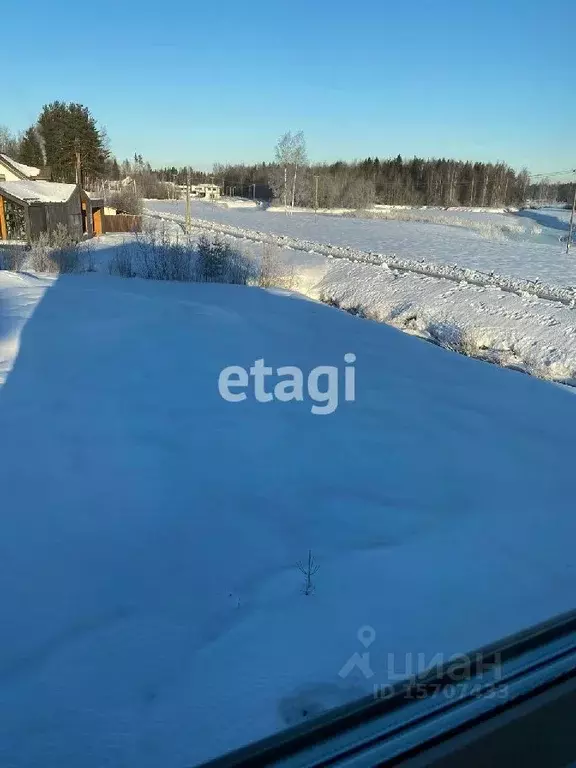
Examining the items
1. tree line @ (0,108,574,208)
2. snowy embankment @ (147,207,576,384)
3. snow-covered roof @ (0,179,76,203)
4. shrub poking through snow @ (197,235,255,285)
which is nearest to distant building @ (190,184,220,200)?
tree line @ (0,108,574,208)

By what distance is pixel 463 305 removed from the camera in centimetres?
1689

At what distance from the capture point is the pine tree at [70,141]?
51438mm

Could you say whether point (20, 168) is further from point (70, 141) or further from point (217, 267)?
point (217, 267)

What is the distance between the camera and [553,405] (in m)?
7.11

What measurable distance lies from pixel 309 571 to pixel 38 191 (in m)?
28.1

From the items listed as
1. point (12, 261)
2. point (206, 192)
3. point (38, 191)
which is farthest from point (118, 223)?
point (206, 192)

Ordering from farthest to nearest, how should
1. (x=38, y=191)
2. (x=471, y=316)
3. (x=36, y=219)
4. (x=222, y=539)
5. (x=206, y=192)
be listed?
(x=206, y=192) → (x=38, y=191) → (x=36, y=219) → (x=471, y=316) → (x=222, y=539)

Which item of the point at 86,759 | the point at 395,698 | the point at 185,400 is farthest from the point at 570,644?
the point at 185,400

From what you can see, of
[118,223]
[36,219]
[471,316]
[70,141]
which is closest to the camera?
[471,316]

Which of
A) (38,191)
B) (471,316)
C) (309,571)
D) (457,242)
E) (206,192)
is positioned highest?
(206,192)

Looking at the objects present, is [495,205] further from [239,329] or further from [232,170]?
[239,329]

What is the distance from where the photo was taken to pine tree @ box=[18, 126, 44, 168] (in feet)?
185

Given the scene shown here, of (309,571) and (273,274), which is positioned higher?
(273,274)

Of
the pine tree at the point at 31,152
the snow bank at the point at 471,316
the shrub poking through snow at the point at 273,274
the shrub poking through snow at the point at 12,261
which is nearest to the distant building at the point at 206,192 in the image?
the pine tree at the point at 31,152
